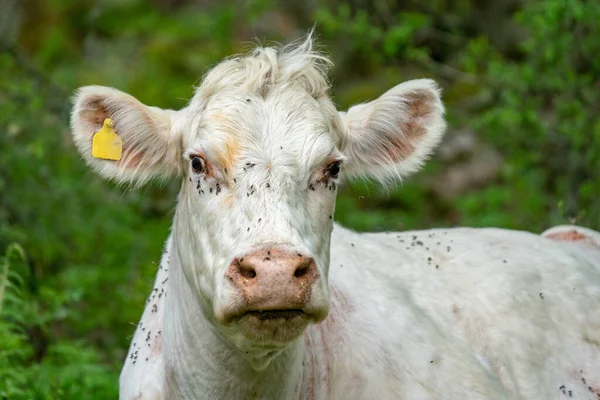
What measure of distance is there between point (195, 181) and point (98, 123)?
691 mm

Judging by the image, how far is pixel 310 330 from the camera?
195 inches

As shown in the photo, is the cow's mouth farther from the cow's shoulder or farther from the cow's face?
the cow's shoulder

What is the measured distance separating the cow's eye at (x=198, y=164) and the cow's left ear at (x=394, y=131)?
2.80 ft

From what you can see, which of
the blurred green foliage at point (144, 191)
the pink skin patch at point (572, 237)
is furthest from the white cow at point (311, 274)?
the blurred green foliage at point (144, 191)

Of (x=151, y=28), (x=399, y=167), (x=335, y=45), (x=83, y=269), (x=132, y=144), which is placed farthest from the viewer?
(x=151, y=28)

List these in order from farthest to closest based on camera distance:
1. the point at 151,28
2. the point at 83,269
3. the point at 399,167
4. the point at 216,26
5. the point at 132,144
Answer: the point at 151,28 → the point at 216,26 → the point at 83,269 → the point at 399,167 → the point at 132,144

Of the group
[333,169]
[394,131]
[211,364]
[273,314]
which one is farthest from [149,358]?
[394,131]

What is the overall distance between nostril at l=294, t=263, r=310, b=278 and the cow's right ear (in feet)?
3.86

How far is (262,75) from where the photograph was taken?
4664 millimetres

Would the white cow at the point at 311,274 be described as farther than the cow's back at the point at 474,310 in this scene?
No

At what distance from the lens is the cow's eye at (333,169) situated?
4520mm

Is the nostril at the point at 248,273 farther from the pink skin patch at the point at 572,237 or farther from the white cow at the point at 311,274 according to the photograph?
the pink skin patch at the point at 572,237

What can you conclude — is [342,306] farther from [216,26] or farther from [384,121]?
[216,26]

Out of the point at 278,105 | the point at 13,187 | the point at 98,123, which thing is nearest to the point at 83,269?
the point at 13,187
